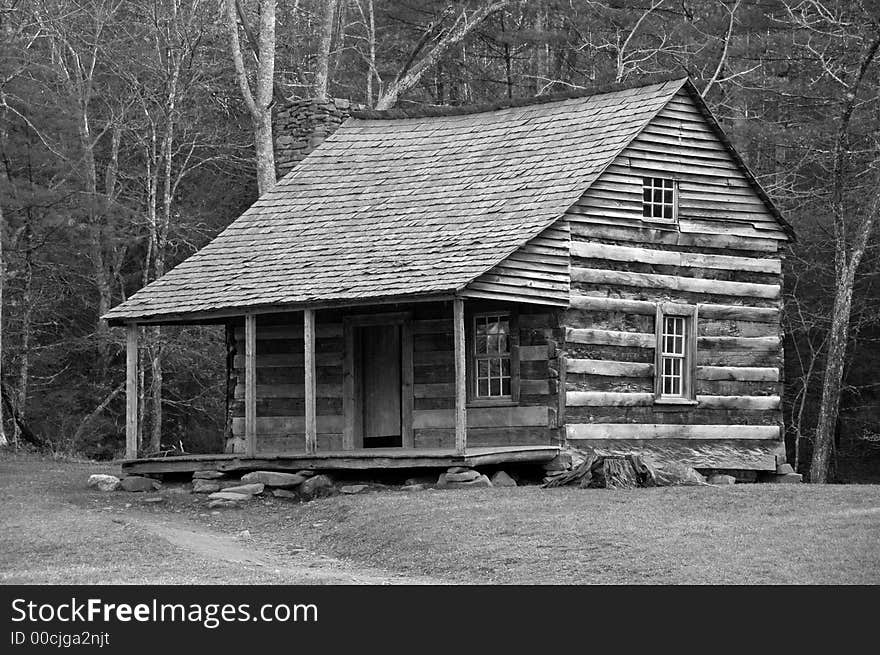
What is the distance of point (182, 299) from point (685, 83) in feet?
30.8

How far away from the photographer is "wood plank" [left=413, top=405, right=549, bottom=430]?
81.4 ft

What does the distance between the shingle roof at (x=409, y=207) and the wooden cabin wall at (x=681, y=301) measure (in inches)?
31.2

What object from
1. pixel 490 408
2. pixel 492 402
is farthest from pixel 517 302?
pixel 490 408

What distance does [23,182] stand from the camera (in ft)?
110

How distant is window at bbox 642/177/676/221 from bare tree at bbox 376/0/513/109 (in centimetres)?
1556

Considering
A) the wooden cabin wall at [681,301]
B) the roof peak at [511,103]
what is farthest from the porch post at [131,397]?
the wooden cabin wall at [681,301]

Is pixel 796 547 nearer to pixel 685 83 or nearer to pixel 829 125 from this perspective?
pixel 685 83

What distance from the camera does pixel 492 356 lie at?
2525cm

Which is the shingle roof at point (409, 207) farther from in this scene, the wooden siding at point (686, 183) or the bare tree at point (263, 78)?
the bare tree at point (263, 78)

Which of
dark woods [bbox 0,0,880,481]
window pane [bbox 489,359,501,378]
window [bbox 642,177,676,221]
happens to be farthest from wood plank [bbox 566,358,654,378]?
dark woods [bbox 0,0,880,481]

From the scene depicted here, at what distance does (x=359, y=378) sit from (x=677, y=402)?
547cm

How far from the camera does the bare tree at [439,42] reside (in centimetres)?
4103

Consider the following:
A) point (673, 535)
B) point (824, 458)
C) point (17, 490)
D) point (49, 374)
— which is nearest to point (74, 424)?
point (49, 374)

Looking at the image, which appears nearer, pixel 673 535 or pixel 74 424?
pixel 673 535
